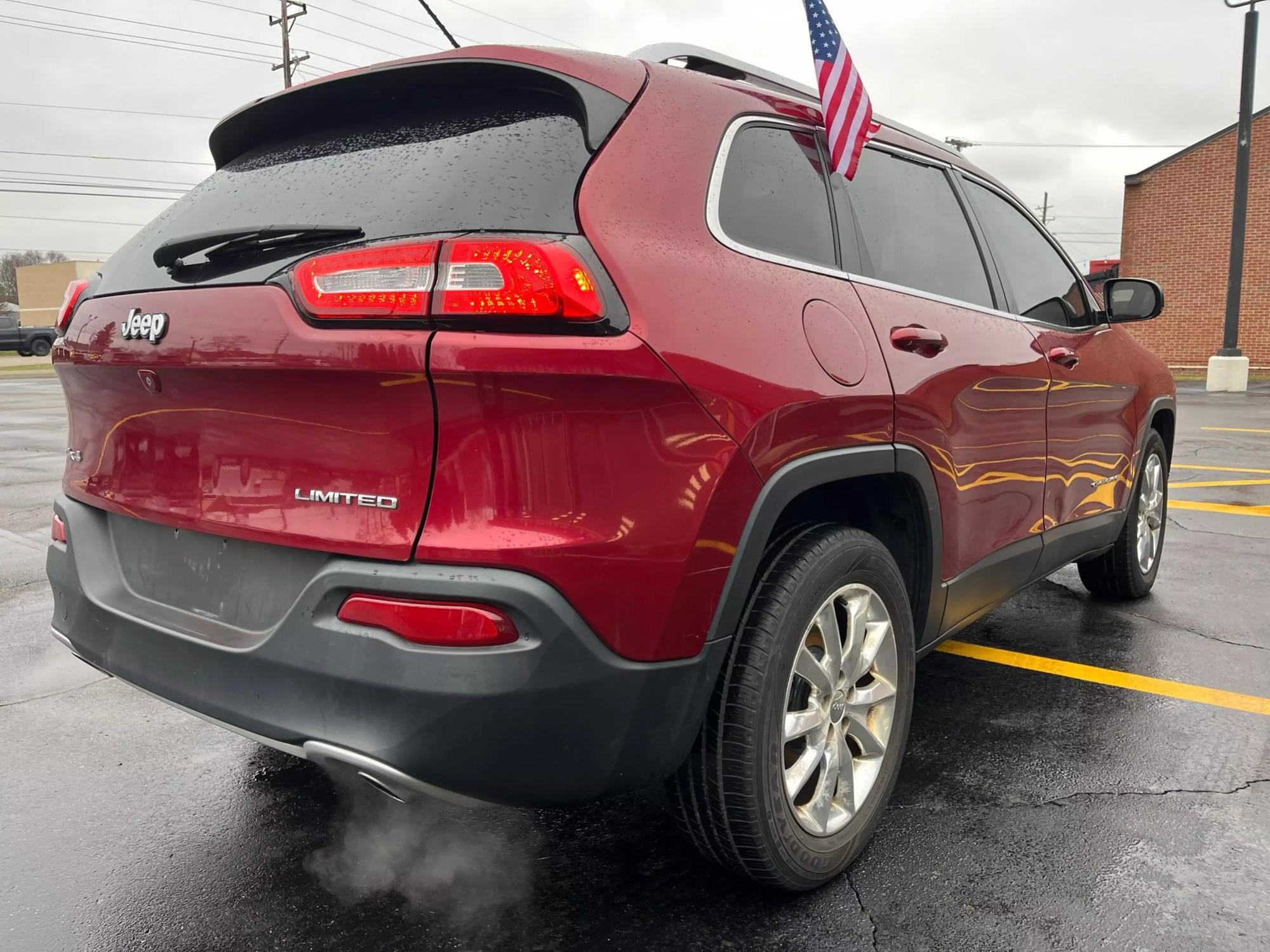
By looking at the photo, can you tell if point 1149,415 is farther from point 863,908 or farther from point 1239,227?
point 1239,227

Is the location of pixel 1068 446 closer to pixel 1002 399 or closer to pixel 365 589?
pixel 1002 399

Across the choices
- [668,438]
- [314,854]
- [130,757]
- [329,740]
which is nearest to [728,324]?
[668,438]

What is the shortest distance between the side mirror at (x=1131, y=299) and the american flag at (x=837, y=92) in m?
1.97

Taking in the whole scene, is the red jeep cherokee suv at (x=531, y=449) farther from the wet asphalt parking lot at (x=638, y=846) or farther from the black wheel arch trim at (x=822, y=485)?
the wet asphalt parking lot at (x=638, y=846)

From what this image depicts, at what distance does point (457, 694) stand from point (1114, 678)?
285cm

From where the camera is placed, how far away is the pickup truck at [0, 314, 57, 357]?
37781mm

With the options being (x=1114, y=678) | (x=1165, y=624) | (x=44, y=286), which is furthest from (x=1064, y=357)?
(x=44, y=286)

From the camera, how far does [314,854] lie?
7.91ft

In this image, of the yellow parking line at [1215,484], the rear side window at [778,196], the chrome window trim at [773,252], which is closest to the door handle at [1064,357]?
the chrome window trim at [773,252]

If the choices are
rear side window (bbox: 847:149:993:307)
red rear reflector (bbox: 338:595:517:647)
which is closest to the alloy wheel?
red rear reflector (bbox: 338:595:517:647)

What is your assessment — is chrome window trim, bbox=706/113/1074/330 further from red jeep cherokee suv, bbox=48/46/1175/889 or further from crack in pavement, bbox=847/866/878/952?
crack in pavement, bbox=847/866/878/952

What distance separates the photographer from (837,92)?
8.29 feet

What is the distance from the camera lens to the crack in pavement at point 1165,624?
3967 millimetres

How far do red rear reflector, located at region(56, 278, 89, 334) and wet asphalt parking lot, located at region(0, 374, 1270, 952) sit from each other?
4.16 ft
